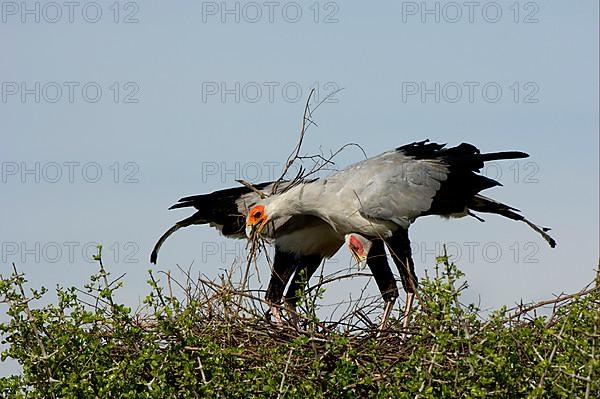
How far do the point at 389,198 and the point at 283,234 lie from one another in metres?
0.93

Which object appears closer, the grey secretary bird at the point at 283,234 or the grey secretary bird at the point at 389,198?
the grey secretary bird at the point at 389,198

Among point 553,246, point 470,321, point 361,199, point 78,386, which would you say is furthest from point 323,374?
point 553,246

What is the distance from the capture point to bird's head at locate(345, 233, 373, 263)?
7.47 meters

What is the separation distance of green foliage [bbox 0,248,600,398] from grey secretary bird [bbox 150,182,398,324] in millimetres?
2154

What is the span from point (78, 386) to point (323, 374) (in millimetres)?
1102

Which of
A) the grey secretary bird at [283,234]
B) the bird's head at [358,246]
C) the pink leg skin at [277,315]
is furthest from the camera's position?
the grey secretary bird at [283,234]

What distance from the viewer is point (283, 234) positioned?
8039 mm

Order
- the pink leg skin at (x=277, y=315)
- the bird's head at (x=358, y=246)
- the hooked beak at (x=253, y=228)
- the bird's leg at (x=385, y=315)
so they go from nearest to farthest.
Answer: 1. the bird's leg at (x=385, y=315)
2. the pink leg skin at (x=277, y=315)
3. the bird's head at (x=358, y=246)
4. the hooked beak at (x=253, y=228)

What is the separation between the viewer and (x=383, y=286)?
780 centimetres

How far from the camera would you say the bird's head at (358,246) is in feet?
24.5

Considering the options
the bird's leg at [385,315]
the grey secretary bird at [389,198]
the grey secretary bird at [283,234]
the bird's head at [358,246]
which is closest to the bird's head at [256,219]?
the grey secretary bird at [389,198]

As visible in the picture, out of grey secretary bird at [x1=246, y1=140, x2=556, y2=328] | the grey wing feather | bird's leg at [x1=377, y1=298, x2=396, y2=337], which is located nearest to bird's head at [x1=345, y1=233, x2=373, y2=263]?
grey secretary bird at [x1=246, y1=140, x2=556, y2=328]

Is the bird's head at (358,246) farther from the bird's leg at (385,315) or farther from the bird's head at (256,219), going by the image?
the bird's head at (256,219)

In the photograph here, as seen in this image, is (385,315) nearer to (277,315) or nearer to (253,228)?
(277,315)
